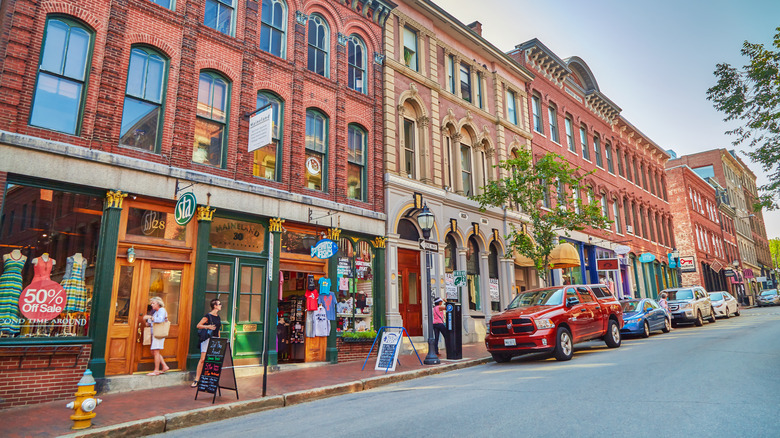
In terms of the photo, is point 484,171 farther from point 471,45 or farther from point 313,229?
point 313,229

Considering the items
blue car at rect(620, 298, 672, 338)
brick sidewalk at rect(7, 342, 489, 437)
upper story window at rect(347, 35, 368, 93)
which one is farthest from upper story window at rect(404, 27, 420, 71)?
blue car at rect(620, 298, 672, 338)

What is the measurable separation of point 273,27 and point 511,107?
545 inches

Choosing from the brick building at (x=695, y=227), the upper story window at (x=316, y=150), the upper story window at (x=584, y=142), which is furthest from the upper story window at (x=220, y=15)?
the brick building at (x=695, y=227)

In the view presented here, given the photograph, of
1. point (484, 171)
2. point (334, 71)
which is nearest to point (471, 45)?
point (484, 171)

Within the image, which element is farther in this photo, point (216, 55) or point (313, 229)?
point (313, 229)

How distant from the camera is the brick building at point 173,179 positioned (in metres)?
9.48

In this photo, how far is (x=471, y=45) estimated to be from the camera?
2242cm

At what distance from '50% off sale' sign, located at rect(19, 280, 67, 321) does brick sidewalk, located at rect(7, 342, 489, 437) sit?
1624mm

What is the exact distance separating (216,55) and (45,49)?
3.86 metres

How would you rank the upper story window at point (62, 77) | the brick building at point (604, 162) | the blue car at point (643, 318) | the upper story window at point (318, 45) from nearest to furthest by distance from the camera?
the upper story window at point (62, 77) < the upper story window at point (318, 45) < the blue car at point (643, 318) < the brick building at point (604, 162)

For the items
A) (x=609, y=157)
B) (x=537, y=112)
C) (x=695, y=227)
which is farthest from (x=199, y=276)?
(x=695, y=227)

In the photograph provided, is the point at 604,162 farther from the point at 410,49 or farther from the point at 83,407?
the point at 83,407

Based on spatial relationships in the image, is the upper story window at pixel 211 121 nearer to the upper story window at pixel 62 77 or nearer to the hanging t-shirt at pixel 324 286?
the upper story window at pixel 62 77

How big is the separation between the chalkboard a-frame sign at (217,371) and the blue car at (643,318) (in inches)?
548
